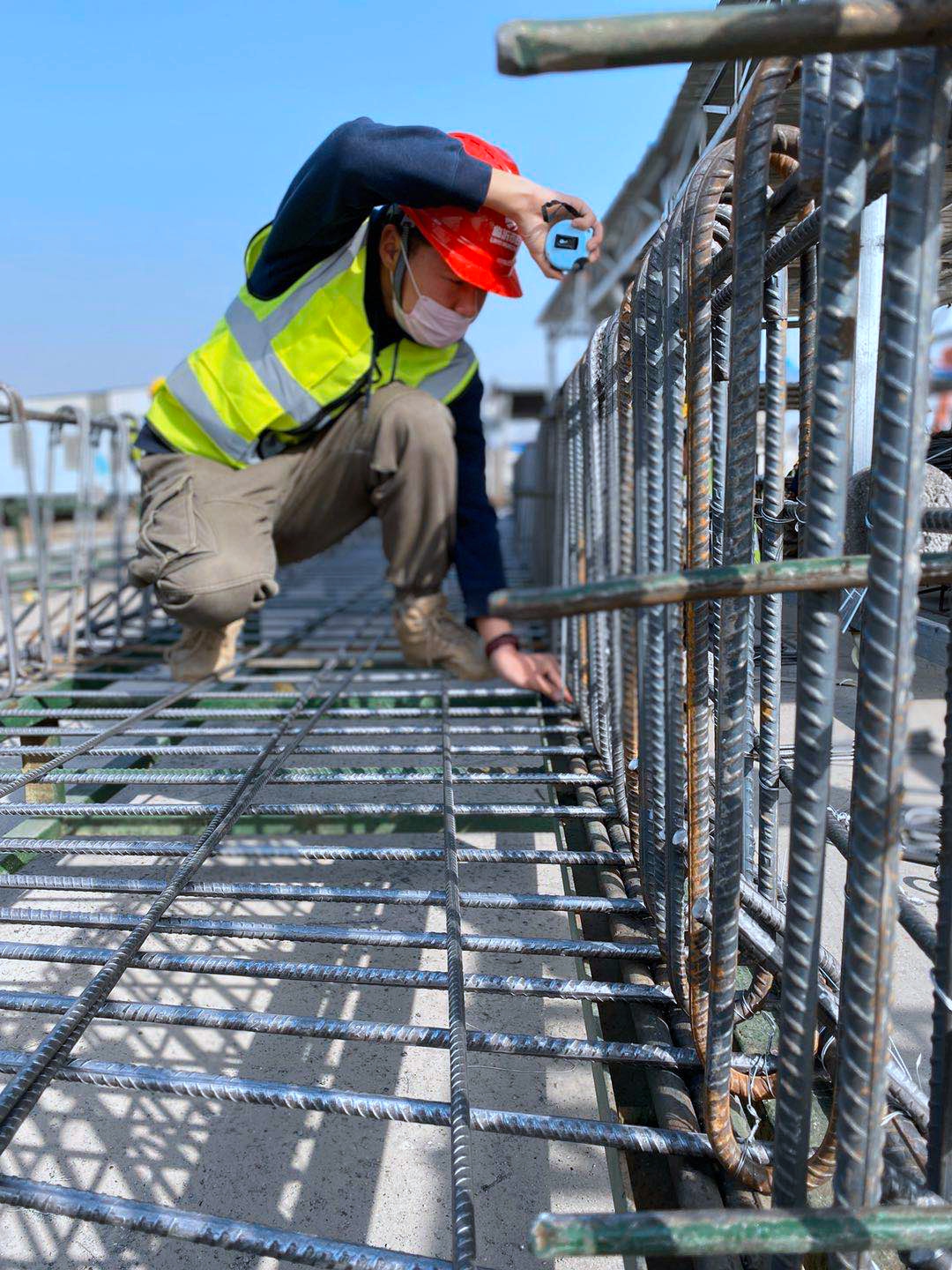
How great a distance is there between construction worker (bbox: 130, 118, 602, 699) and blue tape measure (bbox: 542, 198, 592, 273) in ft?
0.74

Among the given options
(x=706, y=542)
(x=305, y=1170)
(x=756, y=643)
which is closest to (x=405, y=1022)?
(x=305, y=1170)

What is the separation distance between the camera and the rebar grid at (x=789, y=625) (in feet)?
2.29

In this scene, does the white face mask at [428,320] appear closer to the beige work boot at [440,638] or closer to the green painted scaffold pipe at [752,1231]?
the beige work boot at [440,638]

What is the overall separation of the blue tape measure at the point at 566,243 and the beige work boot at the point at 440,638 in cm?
146

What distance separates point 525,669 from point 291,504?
1122 mm

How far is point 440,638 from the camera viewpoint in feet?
10.6

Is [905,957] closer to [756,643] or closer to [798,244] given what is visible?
[756,643]

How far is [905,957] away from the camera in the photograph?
202 cm

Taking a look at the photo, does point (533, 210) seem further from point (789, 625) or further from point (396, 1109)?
point (396, 1109)

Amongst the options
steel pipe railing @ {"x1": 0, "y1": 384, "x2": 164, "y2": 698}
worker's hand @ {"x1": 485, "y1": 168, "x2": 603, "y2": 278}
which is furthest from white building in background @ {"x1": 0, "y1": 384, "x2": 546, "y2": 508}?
worker's hand @ {"x1": 485, "y1": 168, "x2": 603, "y2": 278}

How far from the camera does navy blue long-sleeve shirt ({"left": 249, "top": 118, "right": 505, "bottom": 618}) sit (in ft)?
6.84

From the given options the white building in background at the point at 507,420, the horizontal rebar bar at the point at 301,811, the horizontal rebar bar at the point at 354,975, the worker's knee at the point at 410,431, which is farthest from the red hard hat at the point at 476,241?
the white building in background at the point at 507,420

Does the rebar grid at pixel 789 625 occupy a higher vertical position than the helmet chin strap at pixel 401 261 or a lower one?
lower

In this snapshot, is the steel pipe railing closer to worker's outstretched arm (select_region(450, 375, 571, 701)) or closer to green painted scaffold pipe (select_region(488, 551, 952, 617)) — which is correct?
worker's outstretched arm (select_region(450, 375, 571, 701))
